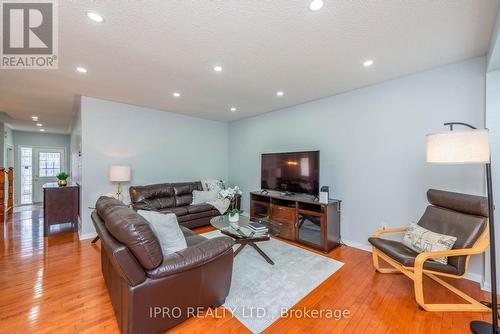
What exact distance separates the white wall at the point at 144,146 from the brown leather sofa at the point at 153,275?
254 centimetres

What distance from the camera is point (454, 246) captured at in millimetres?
2158

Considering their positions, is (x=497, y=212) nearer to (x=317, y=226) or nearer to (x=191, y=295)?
(x=317, y=226)

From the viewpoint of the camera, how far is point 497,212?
7.37 ft

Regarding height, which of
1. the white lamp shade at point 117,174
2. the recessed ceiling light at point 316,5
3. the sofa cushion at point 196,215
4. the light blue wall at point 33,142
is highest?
the recessed ceiling light at point 316,5

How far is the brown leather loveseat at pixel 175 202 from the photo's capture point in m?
4.14

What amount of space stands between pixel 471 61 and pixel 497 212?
1740mm

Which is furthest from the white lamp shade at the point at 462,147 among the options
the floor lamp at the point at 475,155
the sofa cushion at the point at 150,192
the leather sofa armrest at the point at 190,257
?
the sofa cushion at the point at 150,192

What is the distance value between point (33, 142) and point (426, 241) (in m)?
11.1

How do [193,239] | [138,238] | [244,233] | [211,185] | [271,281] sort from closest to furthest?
[138,238] < [271,281] < [193,239] < [244,233] < [211,185]

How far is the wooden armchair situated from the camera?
1960 mm

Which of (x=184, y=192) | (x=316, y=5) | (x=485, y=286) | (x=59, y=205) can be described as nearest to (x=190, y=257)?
(x=316, y=5)

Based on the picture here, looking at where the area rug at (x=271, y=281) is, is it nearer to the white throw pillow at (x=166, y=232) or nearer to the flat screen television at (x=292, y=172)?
the white throw pillow at (x=166, y=232)

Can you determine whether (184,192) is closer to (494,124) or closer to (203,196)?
(203,196)

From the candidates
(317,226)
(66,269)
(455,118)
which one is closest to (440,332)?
(317,226)
